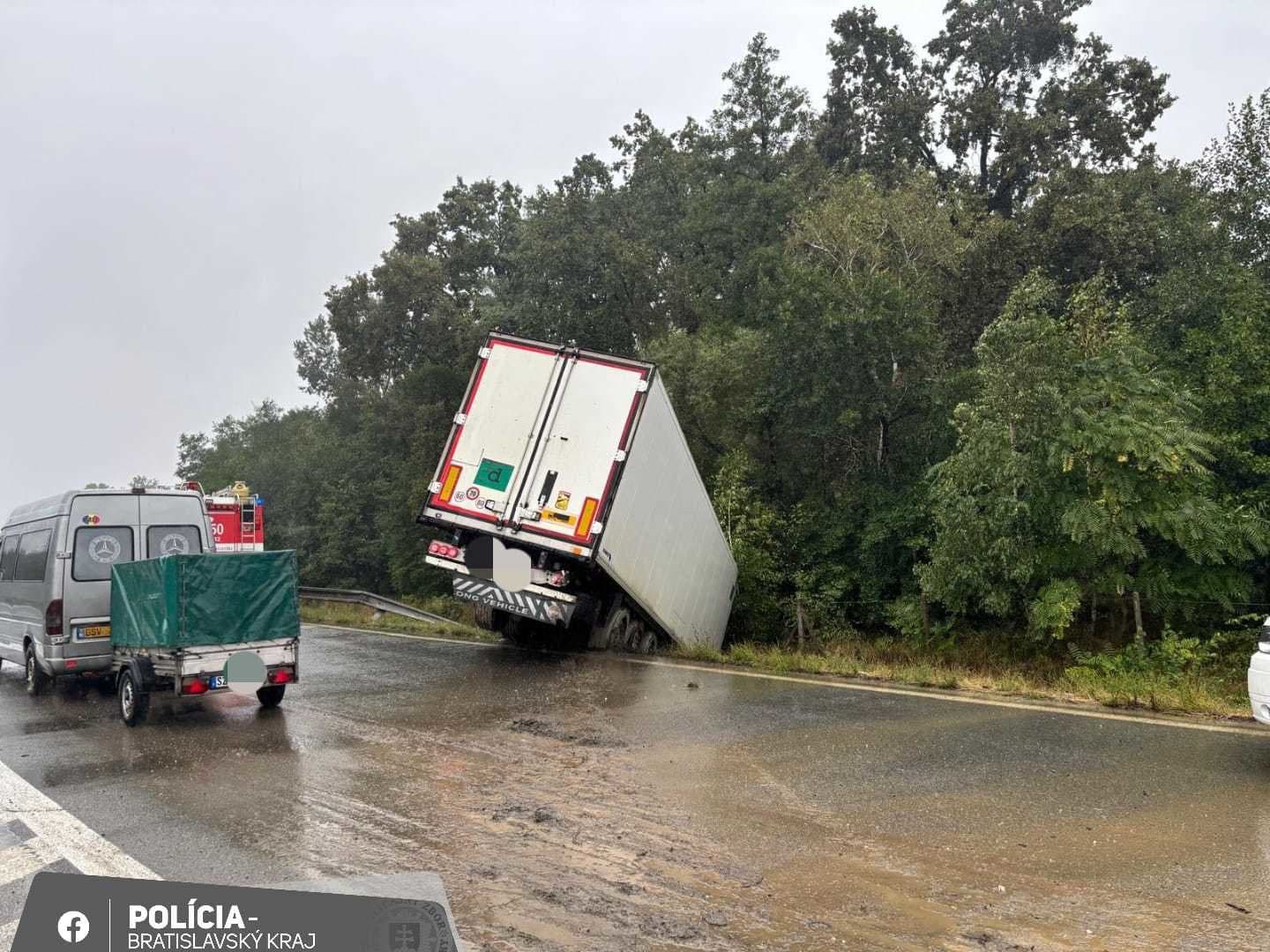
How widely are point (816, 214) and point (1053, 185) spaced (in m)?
6.02

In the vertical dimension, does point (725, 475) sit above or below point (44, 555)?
above

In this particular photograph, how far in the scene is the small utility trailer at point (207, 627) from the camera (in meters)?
9.55

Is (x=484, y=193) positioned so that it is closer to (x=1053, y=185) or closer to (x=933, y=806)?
(x=1053, y=185)

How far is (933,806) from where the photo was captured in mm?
6328

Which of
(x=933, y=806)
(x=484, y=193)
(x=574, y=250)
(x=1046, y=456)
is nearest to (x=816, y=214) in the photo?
(x=574, y=250)

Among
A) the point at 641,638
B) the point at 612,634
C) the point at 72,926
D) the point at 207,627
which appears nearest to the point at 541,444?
the point at 612,634

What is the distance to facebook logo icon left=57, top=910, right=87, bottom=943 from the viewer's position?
2305mm

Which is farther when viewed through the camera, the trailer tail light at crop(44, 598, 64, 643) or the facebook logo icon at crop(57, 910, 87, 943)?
the trailer tail light at crop(44, 598, 64, 643)

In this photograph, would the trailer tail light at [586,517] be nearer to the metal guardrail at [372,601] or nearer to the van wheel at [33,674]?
the van wheel at [33,674]

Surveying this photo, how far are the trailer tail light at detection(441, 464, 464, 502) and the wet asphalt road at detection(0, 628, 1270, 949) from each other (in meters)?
3.32

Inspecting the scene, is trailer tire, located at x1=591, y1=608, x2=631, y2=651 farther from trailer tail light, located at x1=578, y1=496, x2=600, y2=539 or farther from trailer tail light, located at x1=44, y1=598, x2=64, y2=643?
trailer tail light, located at x1=44, y1=598, x2=64, y2=643

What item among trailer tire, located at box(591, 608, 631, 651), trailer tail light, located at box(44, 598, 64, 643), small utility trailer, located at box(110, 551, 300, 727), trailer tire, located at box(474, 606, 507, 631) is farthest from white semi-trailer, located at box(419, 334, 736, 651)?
trailer tail light, located at box(44, 598, 64, 643)

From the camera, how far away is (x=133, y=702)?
980 cm

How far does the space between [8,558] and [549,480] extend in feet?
23.0
